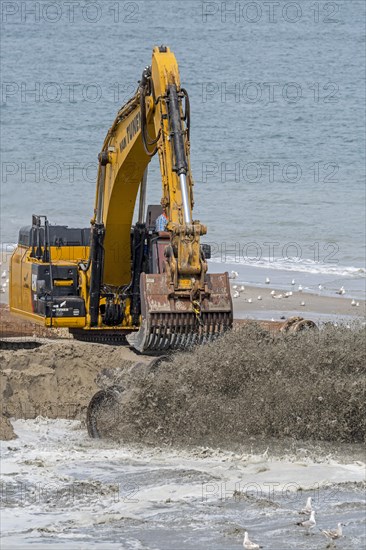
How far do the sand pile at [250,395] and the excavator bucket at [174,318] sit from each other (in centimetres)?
17

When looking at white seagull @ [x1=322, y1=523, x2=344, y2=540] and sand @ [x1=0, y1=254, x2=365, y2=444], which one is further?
sand @ [x1=0, y1=254, x2=365, y2=444]

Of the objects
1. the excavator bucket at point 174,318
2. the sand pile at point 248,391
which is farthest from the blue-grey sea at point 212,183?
the excavator bucket at point 174,318

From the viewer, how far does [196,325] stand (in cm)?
1393

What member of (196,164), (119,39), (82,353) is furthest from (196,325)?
(119,39)

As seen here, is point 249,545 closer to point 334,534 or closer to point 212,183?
point 334,534

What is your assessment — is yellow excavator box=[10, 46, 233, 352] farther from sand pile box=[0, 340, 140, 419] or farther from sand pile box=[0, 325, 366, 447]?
sand pile box=[0, 340, 140, 419]

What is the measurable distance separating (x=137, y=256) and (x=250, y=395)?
402 cm

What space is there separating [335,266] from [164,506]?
17.4 meters

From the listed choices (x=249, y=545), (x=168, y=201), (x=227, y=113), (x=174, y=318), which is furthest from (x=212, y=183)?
(x=249, y=545)

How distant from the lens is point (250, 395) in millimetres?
13445

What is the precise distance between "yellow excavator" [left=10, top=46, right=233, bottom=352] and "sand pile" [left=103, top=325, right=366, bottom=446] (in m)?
0.40

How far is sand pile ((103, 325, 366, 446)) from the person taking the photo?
13219 mm

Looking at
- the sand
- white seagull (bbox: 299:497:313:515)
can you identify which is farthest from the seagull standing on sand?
the sand

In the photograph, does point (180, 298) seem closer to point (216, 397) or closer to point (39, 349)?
point (216, 397)
